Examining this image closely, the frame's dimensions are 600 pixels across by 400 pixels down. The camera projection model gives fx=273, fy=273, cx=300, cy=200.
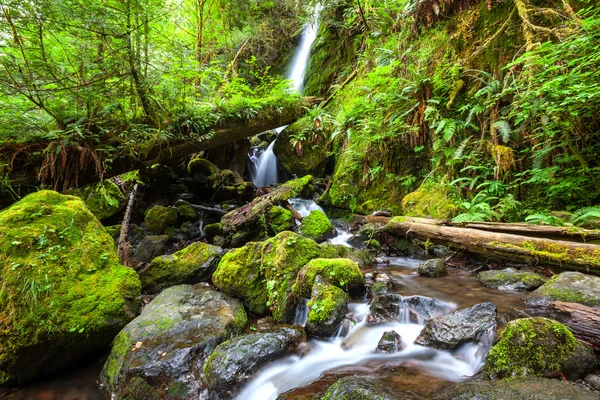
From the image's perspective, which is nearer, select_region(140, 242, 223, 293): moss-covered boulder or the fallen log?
the fallen log

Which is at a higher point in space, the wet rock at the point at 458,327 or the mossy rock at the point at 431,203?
the mossy rock at the point at 431,203

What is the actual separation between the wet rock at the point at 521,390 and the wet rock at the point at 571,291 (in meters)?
1.40

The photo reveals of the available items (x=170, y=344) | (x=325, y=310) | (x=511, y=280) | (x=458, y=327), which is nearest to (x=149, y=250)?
(x=170, y=344)

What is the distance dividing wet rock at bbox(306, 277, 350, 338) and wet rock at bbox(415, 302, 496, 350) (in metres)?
0.89

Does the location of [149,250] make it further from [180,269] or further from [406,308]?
[406,308]

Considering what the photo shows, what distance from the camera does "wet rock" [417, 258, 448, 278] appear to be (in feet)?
14.9

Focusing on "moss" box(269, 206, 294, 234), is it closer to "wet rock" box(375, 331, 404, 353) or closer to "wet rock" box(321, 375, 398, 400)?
"wet rock" box(375, 331, 404, 353)

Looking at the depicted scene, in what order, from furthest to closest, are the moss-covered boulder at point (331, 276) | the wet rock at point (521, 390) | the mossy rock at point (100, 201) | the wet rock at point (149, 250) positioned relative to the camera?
the mossy rock at point (100, 201) → the wet rock at point (149, 250) → the moss-covered boulder at point (331, 276) → the wet rock at point (521, 390)

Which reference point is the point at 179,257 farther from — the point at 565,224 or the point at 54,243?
the point at 565,224

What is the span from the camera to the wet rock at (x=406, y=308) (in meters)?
3.41

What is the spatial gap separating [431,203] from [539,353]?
4312mm

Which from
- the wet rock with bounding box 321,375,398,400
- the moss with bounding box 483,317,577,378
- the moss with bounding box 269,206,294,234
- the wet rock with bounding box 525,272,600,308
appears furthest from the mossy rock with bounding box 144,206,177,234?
the wet rock with bounding box 525,272,600,308

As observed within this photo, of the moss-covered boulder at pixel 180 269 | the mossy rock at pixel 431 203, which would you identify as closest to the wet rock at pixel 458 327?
the mossy rock at pixel 431 203

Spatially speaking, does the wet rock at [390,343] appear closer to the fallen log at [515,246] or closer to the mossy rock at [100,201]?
the fallen log at [515,246]
